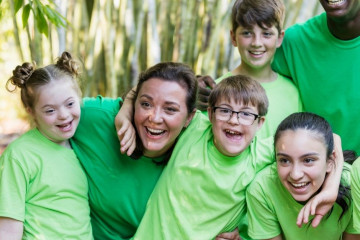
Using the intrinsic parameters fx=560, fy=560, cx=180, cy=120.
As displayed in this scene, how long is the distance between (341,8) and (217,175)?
1091 mm

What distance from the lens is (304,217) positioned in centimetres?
233

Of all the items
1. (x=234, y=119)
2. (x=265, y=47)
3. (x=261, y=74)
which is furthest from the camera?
(x=261, y=74)

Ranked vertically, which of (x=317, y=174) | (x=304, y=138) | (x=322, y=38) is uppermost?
(x=322, y=38)

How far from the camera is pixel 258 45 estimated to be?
3.01 meters

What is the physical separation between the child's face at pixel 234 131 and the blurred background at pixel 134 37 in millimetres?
2155

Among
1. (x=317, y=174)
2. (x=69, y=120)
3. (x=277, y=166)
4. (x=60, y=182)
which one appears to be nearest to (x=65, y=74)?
(x=69, y=120)

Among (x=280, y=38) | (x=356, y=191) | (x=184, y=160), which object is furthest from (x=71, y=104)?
(x=356, y=191)

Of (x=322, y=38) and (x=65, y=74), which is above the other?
(x=322, y=38)

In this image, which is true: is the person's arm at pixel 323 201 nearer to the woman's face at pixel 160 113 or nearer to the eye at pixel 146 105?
the woman's face at pixel 160 113

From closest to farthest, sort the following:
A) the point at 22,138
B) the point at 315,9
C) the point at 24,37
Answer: the point at 22,138, the point at 315,9, the point at 24,37

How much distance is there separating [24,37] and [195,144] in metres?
3.09

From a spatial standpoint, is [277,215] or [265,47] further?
[265,47]

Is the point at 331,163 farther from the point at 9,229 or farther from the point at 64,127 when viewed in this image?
the point at 9,229

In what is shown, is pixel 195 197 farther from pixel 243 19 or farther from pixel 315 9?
pixel 315 9
